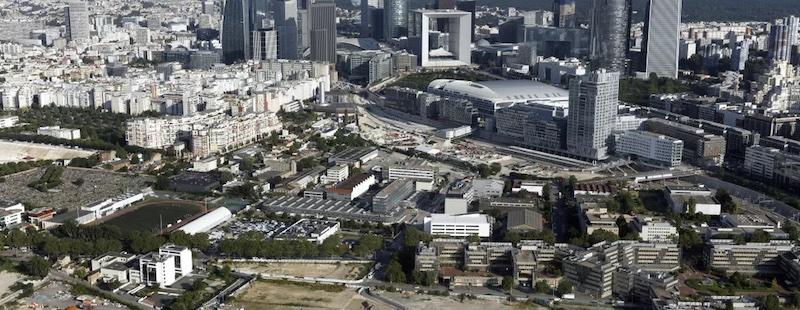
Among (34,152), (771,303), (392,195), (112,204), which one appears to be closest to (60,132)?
(34,152)

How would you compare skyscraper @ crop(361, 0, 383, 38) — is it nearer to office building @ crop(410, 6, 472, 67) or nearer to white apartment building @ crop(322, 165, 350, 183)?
office building @ crop(410, 6, 472, 67)

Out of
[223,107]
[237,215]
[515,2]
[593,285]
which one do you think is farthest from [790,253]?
[515,2]

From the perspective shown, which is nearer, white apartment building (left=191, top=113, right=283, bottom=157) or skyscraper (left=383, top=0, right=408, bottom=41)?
white apartment building (left=191, top=113, right=283, bottom=157)

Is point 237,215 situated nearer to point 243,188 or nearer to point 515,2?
point 243,188

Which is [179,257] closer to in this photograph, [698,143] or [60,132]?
[60,132]

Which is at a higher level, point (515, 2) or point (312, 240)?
point (515, 2)

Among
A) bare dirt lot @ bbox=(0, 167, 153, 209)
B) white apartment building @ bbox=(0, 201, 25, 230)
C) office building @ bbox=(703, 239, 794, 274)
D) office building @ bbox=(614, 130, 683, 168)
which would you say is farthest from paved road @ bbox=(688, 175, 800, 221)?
white apartment building @ bbox=(0, 201, 25, 230)

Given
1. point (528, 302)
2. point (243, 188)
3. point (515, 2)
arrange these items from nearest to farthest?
point (528, 302) → point (243, 188) → point (515, 2)
